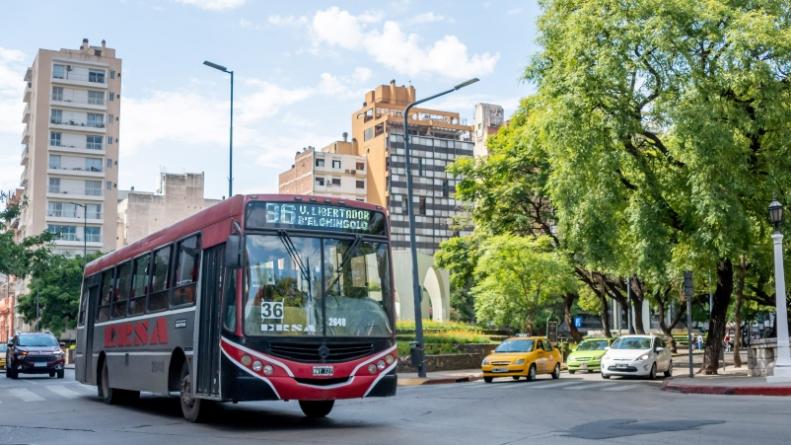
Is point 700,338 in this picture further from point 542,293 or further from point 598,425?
point 598,425

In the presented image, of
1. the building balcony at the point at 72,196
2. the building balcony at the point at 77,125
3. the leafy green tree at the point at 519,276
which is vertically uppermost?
the building balcony at the point at 77,125

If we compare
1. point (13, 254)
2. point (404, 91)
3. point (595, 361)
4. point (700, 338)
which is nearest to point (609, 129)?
point (595, 361)

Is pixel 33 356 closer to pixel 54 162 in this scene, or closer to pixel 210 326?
pixel 210 326

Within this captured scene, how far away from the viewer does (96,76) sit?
313 ft

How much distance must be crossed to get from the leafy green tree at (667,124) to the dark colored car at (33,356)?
19600mm

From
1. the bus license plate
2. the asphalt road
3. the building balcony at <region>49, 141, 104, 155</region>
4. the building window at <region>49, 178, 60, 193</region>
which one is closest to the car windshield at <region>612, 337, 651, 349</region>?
the asphalt road

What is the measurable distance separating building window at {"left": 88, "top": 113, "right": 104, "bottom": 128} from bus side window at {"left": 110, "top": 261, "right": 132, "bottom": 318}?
263ft

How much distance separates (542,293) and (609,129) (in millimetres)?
20159

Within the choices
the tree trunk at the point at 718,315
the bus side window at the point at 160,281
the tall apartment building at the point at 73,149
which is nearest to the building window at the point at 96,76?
the tall apartment building at the point at 73,149

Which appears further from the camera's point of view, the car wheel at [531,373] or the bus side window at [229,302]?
the car wheel at [531,373]

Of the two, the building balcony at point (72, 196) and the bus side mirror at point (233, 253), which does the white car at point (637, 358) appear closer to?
the bus side mirror at point (233, 253)

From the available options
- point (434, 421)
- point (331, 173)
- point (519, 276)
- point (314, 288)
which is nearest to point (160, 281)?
point (314, 288)

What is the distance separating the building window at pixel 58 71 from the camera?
93.8 metres

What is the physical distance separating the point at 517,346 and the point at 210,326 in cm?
1921
